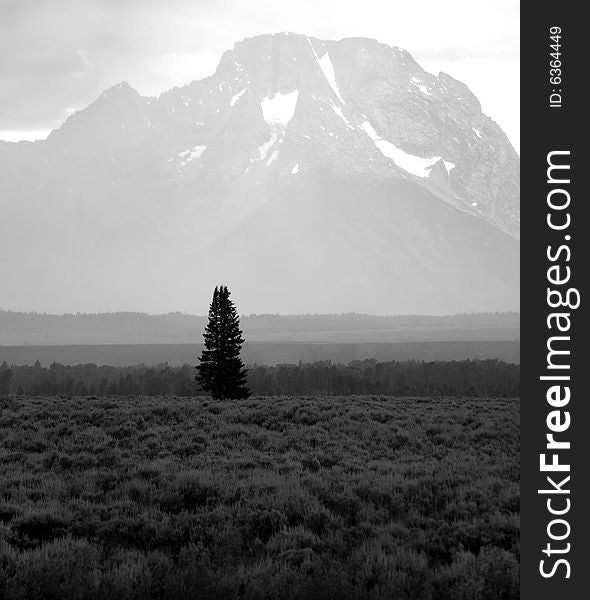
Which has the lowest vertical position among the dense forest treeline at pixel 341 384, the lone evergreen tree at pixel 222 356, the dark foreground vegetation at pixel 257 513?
the dense forest treeline at pixel 341 384

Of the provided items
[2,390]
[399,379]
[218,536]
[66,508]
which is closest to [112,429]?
[66,508]

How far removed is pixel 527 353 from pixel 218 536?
5.81m

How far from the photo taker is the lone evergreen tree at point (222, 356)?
46.4m

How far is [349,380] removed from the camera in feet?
335

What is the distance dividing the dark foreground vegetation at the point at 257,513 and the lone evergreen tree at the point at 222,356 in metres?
22.0

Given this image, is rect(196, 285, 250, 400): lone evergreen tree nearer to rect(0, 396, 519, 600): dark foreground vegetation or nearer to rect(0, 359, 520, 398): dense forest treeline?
rect(0, 396, 519, 600): dark foreground vegetation

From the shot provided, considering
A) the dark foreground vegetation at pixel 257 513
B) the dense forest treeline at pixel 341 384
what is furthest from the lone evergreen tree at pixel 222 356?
the dense forest treeline at pixel 341 384

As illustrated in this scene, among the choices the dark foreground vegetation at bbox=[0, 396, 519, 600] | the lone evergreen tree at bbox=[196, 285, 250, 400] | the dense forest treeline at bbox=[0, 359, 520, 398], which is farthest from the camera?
the dense forest treeline at bbox=[0, 359, 520, 398]

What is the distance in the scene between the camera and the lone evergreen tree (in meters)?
46.4

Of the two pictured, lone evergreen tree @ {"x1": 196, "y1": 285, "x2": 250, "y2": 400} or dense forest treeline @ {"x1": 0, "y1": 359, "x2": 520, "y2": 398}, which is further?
dense forest treeline @ {"x1": 0, "y1": 359, "x2": 520, "y2": 398}

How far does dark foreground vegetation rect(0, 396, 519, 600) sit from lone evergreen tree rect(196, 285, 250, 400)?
2196cm

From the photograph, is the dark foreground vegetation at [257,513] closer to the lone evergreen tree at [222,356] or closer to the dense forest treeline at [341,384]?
the lone evergreen tree at [222,356]

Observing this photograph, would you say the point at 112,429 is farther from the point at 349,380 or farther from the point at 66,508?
the point at 349,380

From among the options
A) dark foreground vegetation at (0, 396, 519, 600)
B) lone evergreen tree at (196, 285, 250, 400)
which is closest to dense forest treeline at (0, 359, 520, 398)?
lone evergreen tree at (196, 285, 250, 400)
